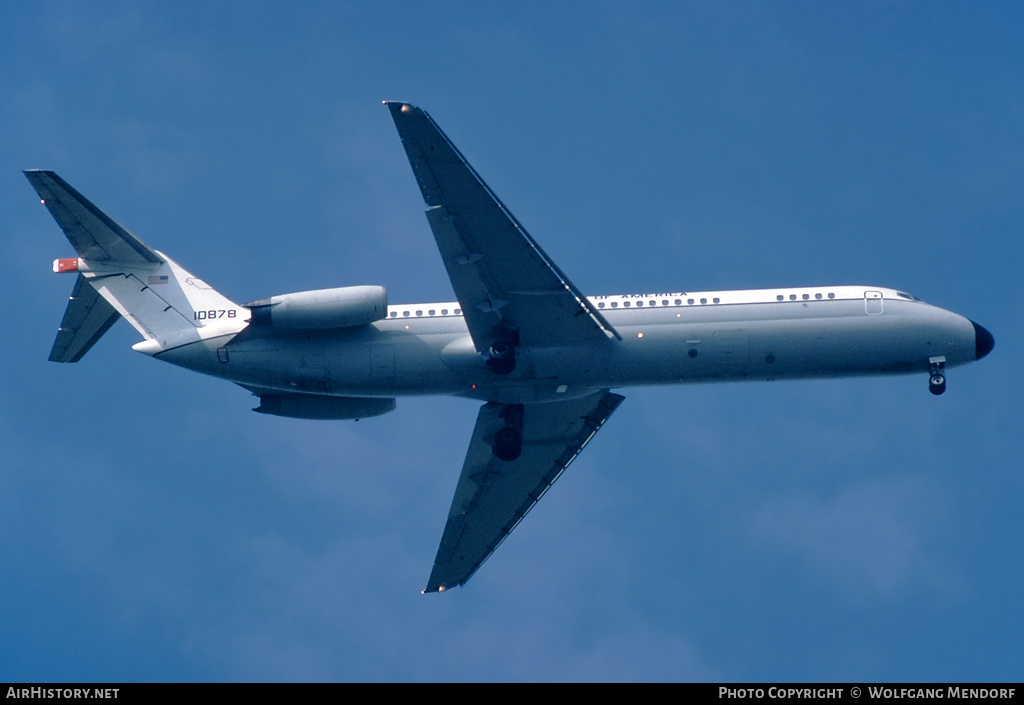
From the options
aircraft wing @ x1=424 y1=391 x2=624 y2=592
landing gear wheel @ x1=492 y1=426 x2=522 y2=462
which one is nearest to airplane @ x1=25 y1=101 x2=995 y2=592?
landing gear wheel @ x1=492 y1=426 x2=522 y2=462

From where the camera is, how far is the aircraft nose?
4038 centimetres

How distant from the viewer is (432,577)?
4616 centimetres

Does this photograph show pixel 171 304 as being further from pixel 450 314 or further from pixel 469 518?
pixel 469 518

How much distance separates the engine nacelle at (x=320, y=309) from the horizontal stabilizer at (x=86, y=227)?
5384mm

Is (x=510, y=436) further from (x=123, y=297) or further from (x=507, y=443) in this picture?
(x=123, y=297)

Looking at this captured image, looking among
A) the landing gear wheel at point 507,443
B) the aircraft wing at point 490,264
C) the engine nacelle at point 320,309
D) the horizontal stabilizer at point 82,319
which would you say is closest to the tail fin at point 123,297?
the horizontal stabilizer at point 82,319

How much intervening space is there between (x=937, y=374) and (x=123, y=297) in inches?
1082

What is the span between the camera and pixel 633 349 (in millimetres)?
38312

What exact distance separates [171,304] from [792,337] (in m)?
20.7

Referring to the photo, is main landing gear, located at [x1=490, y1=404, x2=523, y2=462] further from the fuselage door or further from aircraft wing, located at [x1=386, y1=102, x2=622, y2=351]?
the fuselage door

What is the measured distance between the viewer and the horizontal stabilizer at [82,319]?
40.4 metres

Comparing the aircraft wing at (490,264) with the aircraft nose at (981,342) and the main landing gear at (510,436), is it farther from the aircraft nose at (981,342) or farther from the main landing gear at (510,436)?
the aircraft nose at (981,342)
